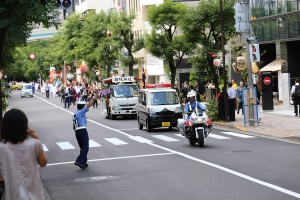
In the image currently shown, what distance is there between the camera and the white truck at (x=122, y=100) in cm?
4603

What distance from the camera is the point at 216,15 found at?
45375 millimetres

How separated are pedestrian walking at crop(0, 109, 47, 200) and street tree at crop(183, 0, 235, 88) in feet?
122

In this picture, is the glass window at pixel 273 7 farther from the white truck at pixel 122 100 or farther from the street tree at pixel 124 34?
the street tree at pixel 124 34

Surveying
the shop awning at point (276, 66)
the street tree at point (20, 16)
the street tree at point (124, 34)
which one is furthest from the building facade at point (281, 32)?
the street tree at point (20, 16)

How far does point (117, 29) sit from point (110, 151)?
4647cm

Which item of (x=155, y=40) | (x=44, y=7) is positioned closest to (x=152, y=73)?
(x=155, y=40)

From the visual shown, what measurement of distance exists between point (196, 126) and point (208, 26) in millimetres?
23109

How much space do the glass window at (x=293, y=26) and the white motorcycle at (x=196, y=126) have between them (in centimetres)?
2301

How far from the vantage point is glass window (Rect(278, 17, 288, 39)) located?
47281 mm

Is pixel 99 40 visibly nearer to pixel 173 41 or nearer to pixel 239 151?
pixel 173 41

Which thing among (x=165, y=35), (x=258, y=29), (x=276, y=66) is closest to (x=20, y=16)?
(x=276, y=66)

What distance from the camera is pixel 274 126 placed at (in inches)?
1233

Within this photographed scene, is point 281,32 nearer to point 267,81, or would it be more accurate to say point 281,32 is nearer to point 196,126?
point 267,81

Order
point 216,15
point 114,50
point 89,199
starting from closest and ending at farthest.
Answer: point 89,199
point 216,15
point 114,50
